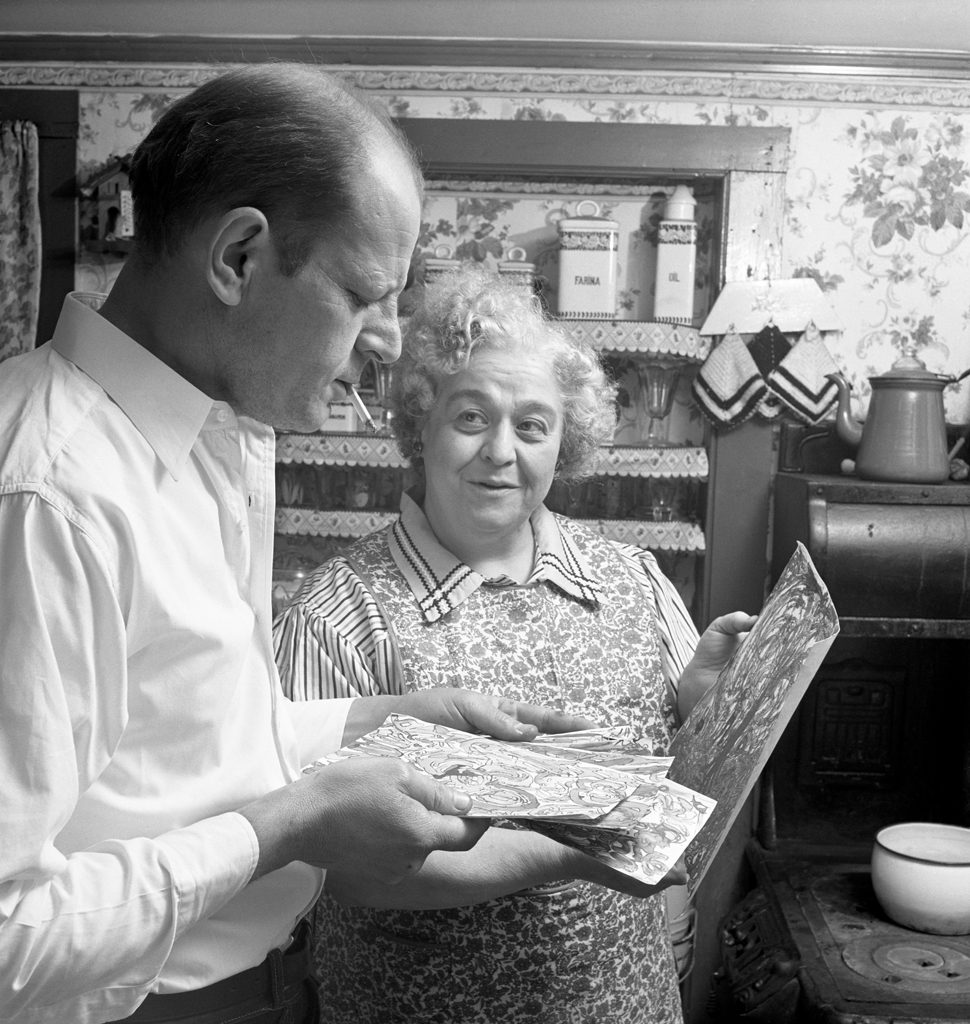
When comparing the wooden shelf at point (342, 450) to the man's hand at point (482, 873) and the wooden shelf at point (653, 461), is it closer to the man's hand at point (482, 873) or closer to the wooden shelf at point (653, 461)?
the wooden shelf at point (653, 461)

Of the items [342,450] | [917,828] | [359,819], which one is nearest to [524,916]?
[359,819]

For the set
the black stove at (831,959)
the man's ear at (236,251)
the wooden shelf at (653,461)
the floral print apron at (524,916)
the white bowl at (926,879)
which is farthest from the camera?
the wooden shelf at (653,461)

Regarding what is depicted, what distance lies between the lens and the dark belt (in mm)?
1152

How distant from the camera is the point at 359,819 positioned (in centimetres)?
109

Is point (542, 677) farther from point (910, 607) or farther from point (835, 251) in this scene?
point (835, 251)

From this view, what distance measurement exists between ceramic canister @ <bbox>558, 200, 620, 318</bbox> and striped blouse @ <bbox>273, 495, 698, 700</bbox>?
1545 mm

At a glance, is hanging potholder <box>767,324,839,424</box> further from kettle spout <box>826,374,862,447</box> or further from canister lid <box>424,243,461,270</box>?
canister lid <box>424,243,461,270</box>

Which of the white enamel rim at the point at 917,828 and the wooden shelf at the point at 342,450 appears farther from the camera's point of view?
the wooden shelf at the point at 342,450

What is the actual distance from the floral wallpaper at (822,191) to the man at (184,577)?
2.60 meters

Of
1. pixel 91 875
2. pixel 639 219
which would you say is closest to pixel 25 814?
pixel 91 875

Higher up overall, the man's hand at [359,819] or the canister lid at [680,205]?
the canister lid at [680,205]

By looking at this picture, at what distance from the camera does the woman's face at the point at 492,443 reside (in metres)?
1.96

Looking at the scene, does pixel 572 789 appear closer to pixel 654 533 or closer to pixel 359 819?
pixel 359 819

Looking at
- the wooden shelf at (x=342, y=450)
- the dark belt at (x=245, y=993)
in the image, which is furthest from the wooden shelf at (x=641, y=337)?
the dark belt at (x=245, y=993)
